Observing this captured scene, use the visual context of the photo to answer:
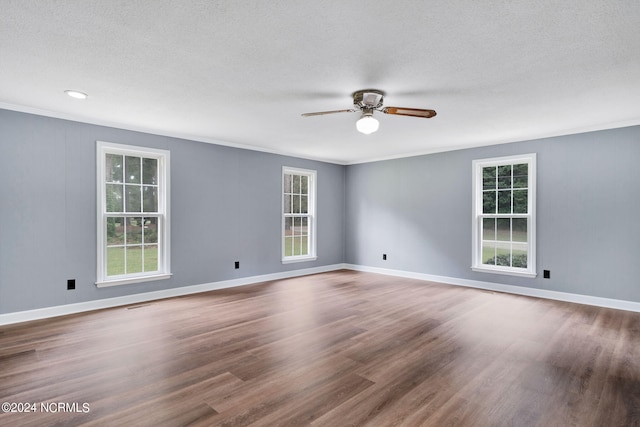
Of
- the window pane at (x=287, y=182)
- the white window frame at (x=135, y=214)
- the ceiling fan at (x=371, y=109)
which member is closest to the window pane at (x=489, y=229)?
the ceiling fan at (x=371, y=109)

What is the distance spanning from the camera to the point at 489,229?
5.62 m

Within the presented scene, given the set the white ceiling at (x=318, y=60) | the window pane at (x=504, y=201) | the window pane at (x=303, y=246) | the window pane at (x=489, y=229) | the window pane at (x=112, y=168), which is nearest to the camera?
the white ceiling at (x=318, y=60)

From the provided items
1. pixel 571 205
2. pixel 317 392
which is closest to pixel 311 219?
pixel 571 205

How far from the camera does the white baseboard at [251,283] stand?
393 cm

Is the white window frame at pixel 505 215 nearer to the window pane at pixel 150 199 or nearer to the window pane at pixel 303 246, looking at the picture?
the window pane at pixel 303 246

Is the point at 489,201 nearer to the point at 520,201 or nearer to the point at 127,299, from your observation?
the point at 520,201

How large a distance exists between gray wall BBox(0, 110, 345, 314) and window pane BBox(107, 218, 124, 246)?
43cm

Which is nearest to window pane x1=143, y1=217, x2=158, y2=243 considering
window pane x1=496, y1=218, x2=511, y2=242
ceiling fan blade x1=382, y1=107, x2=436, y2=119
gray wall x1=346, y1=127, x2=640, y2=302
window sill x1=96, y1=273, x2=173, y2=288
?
window sill x1=96, y1=273, x2=173, y2=288

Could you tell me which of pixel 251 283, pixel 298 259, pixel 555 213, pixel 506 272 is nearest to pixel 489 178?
pixel 555 213

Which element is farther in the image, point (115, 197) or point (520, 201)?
point (520, 201)

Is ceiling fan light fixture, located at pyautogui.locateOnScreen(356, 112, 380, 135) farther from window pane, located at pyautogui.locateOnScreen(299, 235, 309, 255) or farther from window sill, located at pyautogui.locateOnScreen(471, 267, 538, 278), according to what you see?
window pane, located at pyautogui.locateOnScreen(299, 235, 309, 255)

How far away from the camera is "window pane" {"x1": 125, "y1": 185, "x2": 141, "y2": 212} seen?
484cm

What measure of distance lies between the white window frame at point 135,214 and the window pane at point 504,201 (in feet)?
17.1

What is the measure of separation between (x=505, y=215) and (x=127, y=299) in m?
5.75
